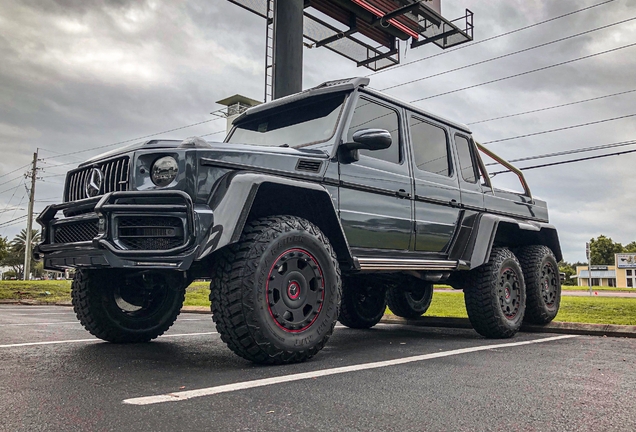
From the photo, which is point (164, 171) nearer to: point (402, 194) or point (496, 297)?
point (402, 194)

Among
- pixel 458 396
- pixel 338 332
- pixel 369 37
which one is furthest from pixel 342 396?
pixel 369 37

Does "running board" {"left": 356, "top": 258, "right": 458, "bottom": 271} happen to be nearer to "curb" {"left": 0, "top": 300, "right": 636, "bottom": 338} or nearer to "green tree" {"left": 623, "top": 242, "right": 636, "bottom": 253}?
"curb" {"left": 0, "top": 300, "right": 636, "bottom": 338}

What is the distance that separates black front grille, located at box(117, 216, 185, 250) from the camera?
3697mm

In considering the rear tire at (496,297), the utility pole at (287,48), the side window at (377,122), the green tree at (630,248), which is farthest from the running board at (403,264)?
the green tree at (630,248)

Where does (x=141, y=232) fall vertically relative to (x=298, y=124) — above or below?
below

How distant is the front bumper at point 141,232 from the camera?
11.8ft

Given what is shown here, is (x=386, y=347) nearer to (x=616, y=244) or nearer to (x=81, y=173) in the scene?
(x=81, y=173)

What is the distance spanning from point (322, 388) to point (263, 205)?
177 centimetres

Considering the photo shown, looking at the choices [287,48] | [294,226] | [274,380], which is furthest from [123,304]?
[287,48]

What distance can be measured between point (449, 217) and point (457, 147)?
1.03 meters

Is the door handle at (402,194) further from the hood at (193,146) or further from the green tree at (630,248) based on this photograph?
the green tree at (630,248)

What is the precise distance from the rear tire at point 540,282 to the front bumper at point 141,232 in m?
4.95

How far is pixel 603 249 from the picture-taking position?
89.0m

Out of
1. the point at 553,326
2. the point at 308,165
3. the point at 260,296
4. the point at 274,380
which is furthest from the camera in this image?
the point at 553,326
